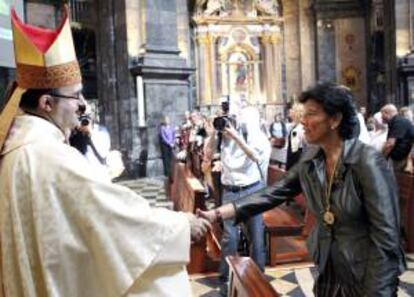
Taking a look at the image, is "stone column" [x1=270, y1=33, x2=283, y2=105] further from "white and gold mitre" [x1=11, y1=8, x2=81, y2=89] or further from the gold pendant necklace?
"white and gold mitre" [x1=11, y1=8, x2=81, y2=89]

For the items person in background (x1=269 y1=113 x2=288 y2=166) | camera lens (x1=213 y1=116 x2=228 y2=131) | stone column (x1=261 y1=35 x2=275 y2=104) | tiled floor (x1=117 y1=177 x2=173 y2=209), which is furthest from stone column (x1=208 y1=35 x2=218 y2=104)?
camera lens (x1=213 y1=116 x2=228 y2=131)

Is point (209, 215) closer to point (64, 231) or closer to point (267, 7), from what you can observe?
point (64, 231)

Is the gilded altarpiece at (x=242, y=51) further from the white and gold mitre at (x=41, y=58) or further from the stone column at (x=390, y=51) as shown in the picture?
the white and gold mitre at (x=41, y=58)

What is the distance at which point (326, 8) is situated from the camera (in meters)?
22.3

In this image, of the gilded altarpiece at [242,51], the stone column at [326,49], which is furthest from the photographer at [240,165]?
the stone column at [326,49]

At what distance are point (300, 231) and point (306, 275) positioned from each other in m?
0.45

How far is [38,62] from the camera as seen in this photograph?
2.21 metres

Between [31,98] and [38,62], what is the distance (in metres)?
0.14

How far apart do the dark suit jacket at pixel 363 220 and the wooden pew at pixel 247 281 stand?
0.29 metres

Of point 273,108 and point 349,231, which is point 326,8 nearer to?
point 273,108

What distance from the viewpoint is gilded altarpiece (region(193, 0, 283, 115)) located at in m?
21.8

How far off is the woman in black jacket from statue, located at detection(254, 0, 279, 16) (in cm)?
2070

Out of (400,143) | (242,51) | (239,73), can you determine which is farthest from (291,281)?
(242,51)

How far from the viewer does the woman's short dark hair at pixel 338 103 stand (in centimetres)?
251
